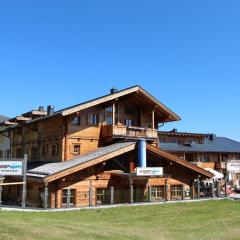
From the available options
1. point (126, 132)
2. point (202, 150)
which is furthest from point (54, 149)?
point (202, 150)

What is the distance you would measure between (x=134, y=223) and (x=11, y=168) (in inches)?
351

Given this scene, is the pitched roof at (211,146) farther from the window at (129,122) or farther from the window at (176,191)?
the window at (176,191)

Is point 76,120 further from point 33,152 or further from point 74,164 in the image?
point 33,152

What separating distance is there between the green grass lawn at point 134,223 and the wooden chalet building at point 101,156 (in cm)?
345

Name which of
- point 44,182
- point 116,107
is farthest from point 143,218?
point 116,107

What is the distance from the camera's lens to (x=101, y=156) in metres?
28.4

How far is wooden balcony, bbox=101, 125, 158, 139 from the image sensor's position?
33.2 meters

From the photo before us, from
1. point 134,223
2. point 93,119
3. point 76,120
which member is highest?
point 93,119

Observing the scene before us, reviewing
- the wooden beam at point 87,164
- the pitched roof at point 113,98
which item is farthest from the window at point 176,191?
the pitched roof at point 113,98

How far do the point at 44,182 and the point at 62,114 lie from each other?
21.1 feet

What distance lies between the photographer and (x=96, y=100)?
32750 mm

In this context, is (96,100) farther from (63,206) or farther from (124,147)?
(63,206)

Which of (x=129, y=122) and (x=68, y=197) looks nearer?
(x=68, y=197)

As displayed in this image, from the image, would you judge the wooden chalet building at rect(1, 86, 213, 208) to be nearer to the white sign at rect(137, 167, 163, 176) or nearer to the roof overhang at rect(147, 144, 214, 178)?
the roof overhang at rect(147, 144, 214, 178)
